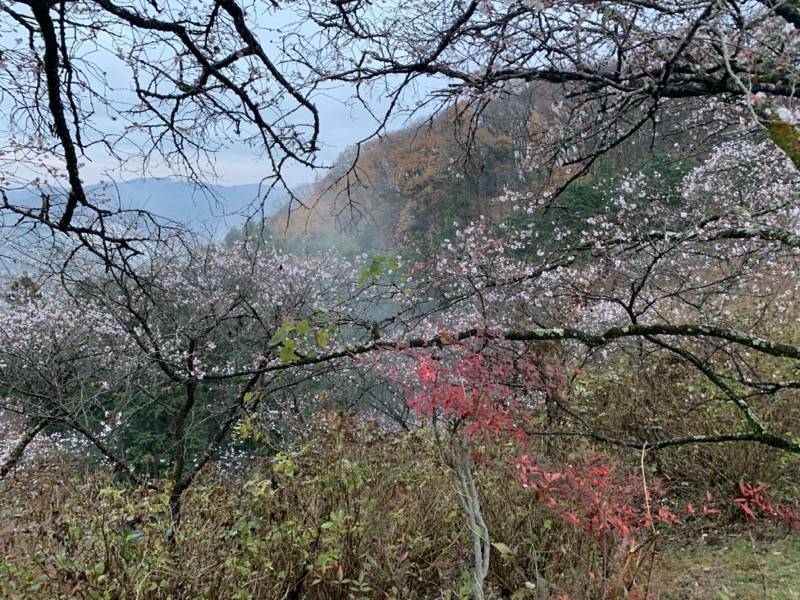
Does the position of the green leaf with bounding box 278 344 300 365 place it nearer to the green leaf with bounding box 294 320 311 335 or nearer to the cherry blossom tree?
the green leaf with bounding box 294 320 311 335

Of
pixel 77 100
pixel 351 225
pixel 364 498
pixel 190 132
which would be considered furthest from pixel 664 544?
pixel 77 100

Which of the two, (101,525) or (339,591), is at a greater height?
(101,525)

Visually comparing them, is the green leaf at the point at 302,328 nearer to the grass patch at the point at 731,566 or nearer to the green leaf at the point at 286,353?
the green leaf at the point at 286,353

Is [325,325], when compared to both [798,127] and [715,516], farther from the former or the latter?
[715,516]

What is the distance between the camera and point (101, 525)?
1959mm

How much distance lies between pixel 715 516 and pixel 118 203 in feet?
15.6

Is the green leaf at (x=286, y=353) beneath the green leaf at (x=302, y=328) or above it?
beneath

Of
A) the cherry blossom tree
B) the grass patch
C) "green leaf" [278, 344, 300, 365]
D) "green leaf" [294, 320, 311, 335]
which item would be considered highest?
the cherry blossom tree

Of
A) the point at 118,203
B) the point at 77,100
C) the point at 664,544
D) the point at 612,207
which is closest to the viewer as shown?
the point at 77,100

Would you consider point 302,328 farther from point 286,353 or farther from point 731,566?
point 731,566

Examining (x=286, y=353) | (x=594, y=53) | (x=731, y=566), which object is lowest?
(x=731, y=566)

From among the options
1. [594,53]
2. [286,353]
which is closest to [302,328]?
[286,353]

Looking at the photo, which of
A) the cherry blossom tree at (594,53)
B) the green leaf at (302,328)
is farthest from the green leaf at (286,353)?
the cherry blossom tree at (594,53)

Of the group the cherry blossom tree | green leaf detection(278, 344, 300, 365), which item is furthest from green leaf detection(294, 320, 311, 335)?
the cherry blossom tree
